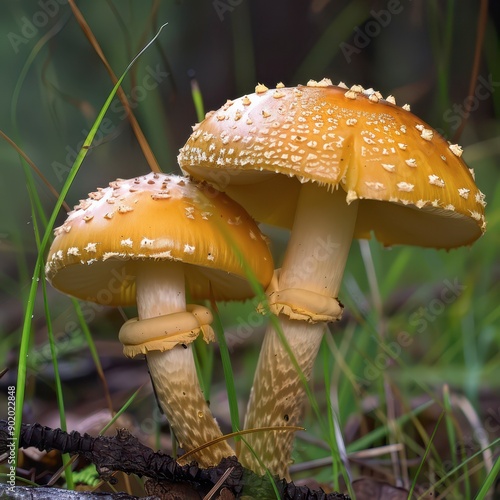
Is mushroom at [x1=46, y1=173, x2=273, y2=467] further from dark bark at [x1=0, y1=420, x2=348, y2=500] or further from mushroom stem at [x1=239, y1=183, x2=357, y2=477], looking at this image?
dark bark at [x1=0, y1=420, x2=348, y2=500]

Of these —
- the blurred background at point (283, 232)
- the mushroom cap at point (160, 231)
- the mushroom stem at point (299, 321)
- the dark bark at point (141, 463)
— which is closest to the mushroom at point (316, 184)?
the mushroom stem at point (299, 321)

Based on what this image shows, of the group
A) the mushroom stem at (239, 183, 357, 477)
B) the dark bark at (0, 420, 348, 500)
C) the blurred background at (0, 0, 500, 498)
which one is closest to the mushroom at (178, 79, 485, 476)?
the mushroom stem at (239, 183, 357, 477)

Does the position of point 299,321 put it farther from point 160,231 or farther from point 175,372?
point 160,231

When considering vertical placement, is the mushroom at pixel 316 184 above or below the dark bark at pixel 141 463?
above

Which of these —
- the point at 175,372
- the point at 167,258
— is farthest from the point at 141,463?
the point at 167,258

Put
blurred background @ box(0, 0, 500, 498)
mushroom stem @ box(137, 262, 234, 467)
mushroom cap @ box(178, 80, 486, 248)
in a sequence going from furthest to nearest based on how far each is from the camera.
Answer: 1. blurred background @ box(0, 0, 500, 498)
2. mushroom stem @ box(137, 262, 234, 467)
3. mushroom cap @ box(178, 80, 486, 248)

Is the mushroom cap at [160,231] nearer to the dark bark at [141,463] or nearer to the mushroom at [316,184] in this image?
the mushroom at [316,184]
